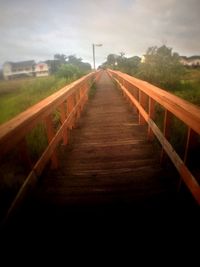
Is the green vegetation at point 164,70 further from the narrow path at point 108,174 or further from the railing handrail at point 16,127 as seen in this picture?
the railing handrail at point 16,127

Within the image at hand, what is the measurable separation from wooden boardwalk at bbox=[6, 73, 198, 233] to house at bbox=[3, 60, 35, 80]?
94.4 m

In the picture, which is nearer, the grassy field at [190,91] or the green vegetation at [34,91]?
the grassy field at [190,91]

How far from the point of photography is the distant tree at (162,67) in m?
18.8

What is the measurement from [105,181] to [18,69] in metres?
99.1

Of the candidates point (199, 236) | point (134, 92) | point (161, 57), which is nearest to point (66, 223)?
point (199, 236)

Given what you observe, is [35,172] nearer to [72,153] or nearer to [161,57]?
[72,153]

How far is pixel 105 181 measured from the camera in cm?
300

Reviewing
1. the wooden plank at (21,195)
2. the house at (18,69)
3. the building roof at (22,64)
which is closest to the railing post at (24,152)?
the wooden plank at (21,195)

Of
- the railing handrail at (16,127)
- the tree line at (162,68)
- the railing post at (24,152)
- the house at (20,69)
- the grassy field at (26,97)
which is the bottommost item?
the grassy field at (26,97)

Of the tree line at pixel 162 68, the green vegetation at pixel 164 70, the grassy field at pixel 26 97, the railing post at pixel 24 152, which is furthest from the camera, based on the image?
the tree line at pixel 162 68

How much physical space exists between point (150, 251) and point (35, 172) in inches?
54.7

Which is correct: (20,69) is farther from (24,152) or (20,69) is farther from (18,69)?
(24,152)

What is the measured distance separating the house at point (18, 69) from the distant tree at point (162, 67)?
259ft

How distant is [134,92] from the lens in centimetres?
787
